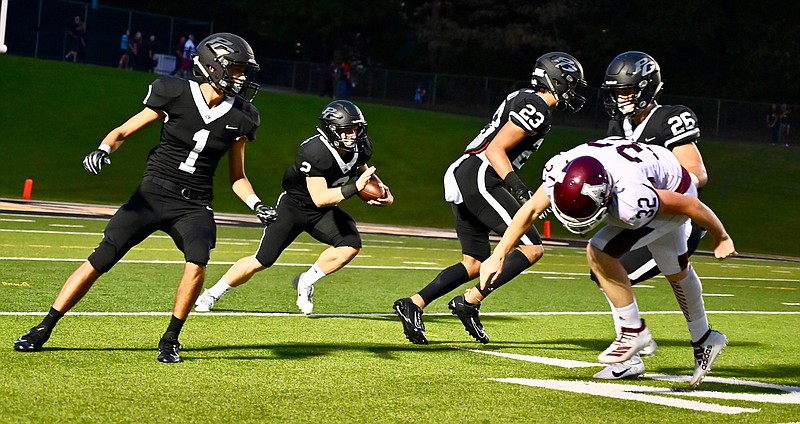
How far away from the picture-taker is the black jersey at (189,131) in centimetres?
677

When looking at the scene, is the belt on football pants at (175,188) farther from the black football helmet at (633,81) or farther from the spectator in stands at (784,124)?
the spectator in stands at (784,124)

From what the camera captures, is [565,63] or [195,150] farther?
[565,63]

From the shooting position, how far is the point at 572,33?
52.1 m

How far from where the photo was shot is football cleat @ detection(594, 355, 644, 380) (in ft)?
22.0

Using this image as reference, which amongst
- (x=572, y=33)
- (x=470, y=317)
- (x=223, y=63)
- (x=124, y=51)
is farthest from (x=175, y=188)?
(x=572, y=33)

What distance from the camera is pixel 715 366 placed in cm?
749

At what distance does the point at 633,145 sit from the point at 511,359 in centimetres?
178

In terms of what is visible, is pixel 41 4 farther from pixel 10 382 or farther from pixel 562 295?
pixel 10 382

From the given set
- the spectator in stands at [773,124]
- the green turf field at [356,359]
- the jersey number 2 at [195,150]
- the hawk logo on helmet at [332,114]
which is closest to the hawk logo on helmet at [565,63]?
the hawk logo on helmet at [332,114]

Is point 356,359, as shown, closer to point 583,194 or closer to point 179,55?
point 583,194

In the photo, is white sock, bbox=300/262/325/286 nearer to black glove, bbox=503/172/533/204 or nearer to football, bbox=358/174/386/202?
football, bbox=358/174/386/202

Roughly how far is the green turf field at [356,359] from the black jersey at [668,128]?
1369 millimetres

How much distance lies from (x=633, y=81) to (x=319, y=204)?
283cm

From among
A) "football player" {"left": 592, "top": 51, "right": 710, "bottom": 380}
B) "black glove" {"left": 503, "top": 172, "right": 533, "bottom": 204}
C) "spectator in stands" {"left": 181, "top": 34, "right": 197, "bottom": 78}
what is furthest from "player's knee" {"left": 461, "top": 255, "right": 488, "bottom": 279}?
"spectator in stands" {"left": 181, "top": 34, "right": 197, "bottom": 78}
